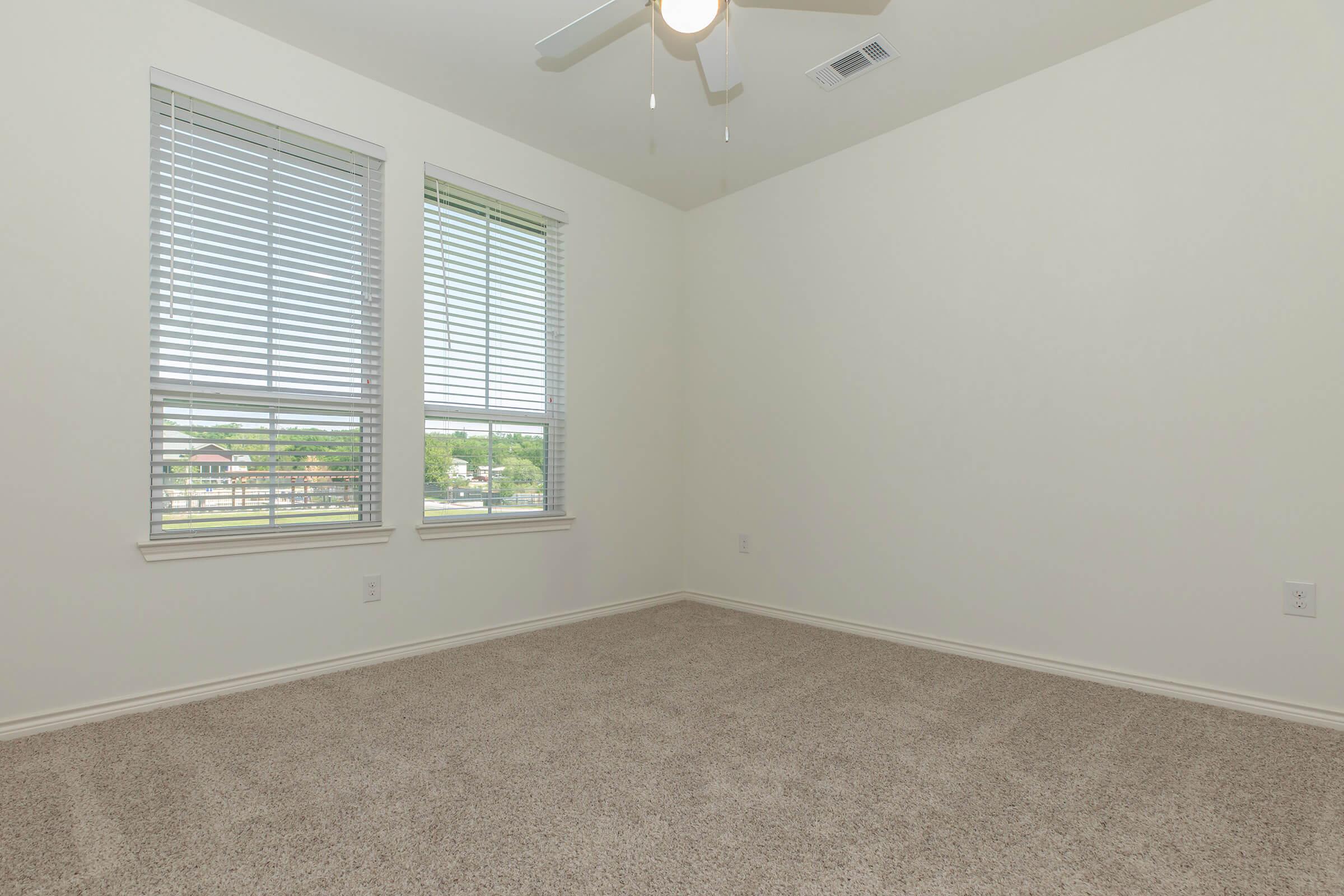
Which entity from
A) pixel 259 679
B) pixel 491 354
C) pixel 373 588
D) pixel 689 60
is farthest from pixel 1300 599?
pixel 259 679

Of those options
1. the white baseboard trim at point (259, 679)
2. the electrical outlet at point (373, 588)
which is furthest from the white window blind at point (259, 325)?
the white baseboard trim at point (259, 679)

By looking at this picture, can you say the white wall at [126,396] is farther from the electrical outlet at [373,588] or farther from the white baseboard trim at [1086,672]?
the white baseboard trim at [1086,672]

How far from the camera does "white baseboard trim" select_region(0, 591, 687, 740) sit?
208 centimetres

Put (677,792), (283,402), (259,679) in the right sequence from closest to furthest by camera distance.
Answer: (677,792) < (259,679) < (283,402)

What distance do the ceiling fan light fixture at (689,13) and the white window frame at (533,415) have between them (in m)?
1.57

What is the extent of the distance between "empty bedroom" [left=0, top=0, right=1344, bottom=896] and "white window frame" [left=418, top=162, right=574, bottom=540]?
0.08ft

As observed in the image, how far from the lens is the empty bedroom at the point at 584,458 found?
160 cm

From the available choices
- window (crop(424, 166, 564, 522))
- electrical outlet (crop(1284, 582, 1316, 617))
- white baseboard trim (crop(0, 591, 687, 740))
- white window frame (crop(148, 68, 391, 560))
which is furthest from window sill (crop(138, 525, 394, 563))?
electrical outlet (crop(1284, 582, 1316, 617))

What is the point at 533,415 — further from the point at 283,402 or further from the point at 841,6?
the point at 841,6

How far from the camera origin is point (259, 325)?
255 cm

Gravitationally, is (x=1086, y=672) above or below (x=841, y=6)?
below

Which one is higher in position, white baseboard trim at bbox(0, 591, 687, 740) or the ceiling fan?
the ceiling fan

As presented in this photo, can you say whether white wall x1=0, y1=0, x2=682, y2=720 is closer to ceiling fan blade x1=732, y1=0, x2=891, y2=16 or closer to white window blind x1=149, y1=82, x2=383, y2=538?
white window blind x1=149, y1=82, x2=383, y2=538

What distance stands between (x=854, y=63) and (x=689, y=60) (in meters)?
0.69
